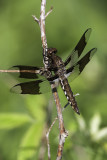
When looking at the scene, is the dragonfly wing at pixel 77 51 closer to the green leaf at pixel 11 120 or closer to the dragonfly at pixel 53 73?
the dragonfly at pixel 53 73

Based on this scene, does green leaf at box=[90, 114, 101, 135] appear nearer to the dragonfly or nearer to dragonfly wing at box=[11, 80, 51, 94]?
the dragonfly

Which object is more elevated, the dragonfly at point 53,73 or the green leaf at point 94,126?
the dragonfly at point 53,73

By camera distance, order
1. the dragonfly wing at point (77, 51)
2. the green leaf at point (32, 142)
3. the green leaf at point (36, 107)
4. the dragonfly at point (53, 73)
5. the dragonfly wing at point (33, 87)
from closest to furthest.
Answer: the dragonfly at point (53, 73)
the dragonfly wing at point (33, 87)
the green leaf at point (32, 142)
the dragonfly wing at point (77, 51)
the green leaf at point (36, 107)

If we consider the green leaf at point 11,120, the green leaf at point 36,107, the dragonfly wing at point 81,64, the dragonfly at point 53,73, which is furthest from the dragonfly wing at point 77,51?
the green leaf at point 11,120

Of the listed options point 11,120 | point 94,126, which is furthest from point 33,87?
point 94,126

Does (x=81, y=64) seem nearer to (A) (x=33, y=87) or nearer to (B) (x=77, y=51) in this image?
(B) (x=77, y=51)

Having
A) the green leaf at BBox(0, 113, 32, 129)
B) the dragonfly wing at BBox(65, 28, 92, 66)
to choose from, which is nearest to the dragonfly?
the dragonfly wing at BBox(65, 28, 92, 66)
